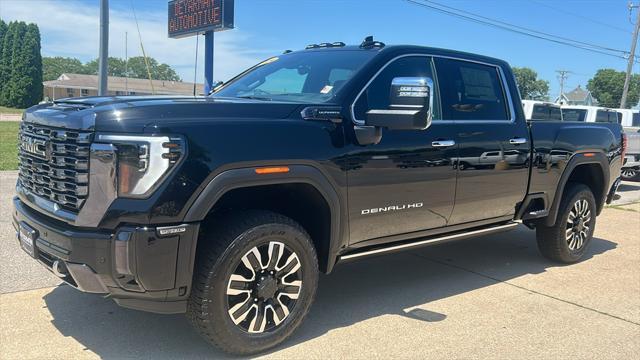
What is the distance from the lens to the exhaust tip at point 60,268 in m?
3.17

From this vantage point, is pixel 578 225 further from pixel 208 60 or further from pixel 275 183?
pixel 208 60

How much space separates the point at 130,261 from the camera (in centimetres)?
299

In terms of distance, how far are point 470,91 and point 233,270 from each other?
111 inches

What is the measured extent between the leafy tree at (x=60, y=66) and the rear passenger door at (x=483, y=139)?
135841mm

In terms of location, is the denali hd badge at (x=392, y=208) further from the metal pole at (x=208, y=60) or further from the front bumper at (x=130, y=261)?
the metal pole at (x=208, y=60)

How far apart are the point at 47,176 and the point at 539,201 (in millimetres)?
4561

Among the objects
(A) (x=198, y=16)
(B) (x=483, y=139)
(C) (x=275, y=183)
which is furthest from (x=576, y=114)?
(C) (x=275, y=183)

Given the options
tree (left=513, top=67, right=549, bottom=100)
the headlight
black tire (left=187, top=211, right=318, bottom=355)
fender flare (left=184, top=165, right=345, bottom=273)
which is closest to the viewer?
the headlight

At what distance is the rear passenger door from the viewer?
4750 millimetres

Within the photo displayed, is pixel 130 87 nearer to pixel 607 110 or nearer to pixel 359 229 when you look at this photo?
pixel 607 110

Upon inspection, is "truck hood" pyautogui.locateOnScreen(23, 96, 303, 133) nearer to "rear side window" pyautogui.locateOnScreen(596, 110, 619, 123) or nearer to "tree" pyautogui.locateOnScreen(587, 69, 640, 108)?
"rear side window" pyautogui.locateOnScreen(596, 110, 619, 123)

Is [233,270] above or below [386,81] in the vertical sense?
below

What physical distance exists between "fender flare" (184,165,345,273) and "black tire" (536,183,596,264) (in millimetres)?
3146

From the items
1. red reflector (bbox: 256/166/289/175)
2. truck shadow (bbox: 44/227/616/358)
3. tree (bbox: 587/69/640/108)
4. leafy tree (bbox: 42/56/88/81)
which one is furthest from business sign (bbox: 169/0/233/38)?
leafy tree (bbox: 42/56/88/81)
